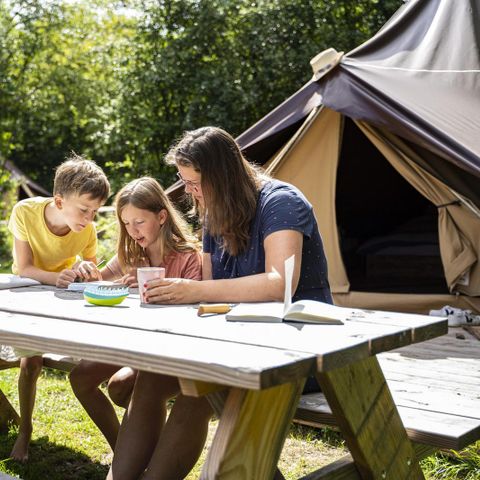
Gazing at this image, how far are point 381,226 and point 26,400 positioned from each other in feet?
19.0

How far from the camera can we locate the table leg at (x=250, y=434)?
187 centimetres

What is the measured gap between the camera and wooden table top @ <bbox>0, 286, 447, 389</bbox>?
172 cm

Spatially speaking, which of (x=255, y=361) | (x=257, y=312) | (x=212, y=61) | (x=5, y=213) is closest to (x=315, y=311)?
(x=257, y=312)

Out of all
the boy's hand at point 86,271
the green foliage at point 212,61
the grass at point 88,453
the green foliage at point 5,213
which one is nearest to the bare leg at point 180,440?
the grass at point 88,453

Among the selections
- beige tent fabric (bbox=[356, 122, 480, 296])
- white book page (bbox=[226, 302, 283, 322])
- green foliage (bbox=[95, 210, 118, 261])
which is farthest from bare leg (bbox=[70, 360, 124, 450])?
green foliage (bbox=[95, 210, 118, 261])

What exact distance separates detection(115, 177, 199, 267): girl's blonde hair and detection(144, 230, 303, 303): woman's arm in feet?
2.13

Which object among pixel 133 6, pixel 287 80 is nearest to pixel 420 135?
pixel 287 80

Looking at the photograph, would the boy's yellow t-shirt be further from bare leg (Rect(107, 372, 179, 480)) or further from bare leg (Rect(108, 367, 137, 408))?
bare leg (Rect(107, 372, 179, 480))

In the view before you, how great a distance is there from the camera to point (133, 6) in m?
10.9

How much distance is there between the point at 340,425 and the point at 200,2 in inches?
352

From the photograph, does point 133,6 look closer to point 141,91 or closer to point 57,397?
point 141,91

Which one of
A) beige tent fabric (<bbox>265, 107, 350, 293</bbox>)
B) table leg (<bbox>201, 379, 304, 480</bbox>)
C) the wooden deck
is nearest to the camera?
table leg (<bbox>201, 379, 304, 480</bbox>)

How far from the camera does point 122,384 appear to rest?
2.65m

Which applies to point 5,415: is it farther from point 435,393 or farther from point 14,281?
point 435,393
